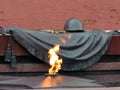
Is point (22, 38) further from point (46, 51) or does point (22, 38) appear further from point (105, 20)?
point (105, 20)

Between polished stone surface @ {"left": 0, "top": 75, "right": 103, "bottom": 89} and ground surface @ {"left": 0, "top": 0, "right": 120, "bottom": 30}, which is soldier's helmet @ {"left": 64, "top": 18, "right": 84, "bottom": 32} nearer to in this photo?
polished stone surface @ {"left": 0, "top": 75, "right": 103, "bottom": 89}

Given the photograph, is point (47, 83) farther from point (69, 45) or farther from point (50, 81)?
point (69, 45)

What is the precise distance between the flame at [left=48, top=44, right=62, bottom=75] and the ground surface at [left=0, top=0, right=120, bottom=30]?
319 centimetres

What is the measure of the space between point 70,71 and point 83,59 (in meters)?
0.27

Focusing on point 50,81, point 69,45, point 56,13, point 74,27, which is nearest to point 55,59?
point 69,45

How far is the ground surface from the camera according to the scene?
9281mm

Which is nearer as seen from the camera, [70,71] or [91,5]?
[70,71]

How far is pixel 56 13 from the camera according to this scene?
939 centimetres

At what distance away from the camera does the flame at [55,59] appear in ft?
18.9

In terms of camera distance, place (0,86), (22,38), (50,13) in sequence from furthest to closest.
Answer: (50,13)
(22,38)
(0,86)

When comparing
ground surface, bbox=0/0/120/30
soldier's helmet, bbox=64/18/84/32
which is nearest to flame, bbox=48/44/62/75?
soldier's helmet, bbox=64/18/84/32

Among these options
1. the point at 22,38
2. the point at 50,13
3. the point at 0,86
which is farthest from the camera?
the point at 50,13

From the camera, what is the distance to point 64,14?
9.44m

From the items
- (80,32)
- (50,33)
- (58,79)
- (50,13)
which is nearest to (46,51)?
(50,33)
